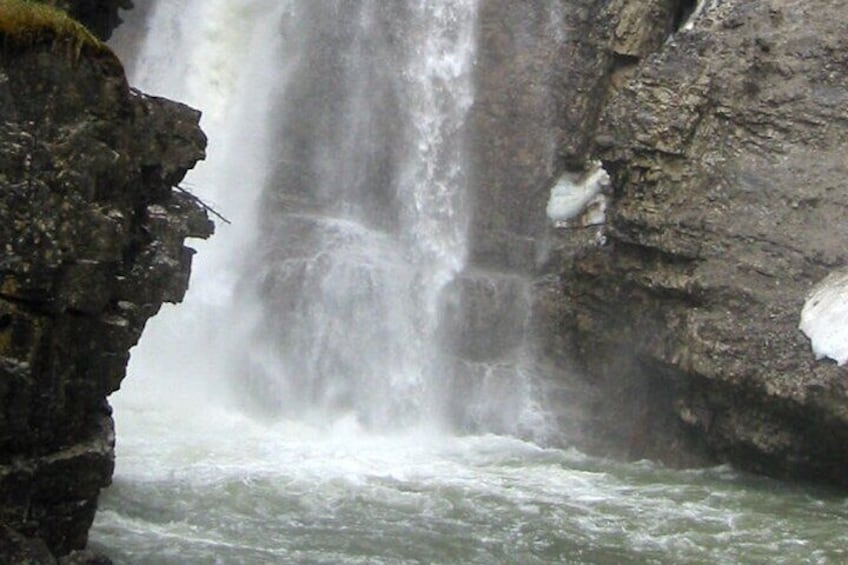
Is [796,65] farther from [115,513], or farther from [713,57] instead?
[115,513]

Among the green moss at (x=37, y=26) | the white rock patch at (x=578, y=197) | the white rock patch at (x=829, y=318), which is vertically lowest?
the green moss at (x=37, y=26)

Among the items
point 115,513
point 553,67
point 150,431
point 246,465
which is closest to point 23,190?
point 115,513

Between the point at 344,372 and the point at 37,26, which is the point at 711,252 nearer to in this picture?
the point at 344,372

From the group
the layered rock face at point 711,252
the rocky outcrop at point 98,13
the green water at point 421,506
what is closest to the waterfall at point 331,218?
the layered rock face at point 711,252

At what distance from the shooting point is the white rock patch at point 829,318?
1758 cm

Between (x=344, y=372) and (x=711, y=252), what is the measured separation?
6191 millimetres

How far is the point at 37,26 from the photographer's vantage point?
1060 cm

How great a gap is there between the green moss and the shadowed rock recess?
2cm

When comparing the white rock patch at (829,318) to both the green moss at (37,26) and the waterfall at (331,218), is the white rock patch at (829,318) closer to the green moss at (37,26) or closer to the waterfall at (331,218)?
the waterfall at (331,218)

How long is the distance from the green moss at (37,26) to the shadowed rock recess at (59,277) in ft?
0.06

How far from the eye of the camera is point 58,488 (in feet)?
35.4

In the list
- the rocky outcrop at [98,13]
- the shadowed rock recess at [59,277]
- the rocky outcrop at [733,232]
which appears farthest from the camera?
the rocky outcrop at [733,232]

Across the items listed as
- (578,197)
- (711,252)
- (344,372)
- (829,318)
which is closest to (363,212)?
(344,372)

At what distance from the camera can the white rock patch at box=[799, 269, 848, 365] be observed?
1758 cm
